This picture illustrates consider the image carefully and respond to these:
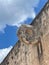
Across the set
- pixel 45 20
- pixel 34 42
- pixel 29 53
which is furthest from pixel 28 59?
pixel 45 20

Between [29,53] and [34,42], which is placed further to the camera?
[29,53]

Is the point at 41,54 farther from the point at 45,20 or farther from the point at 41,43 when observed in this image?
the point at 45,20

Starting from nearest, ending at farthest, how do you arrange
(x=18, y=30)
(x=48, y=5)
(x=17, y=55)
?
(x=48, y=5) < (x=18, y=30) < (x=17, y=55)

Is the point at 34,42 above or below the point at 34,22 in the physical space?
below

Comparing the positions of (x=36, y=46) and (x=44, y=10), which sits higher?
(x=44, y=10)

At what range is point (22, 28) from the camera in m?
8.58

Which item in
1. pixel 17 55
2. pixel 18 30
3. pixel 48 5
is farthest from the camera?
pixel 17 55

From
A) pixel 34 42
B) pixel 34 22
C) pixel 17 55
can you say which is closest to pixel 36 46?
pixel 34 42

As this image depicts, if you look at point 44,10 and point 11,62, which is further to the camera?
point 11,62

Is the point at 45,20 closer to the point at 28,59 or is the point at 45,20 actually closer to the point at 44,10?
the point at 44,10

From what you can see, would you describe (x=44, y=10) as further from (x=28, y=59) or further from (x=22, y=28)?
(x=28, y=59)

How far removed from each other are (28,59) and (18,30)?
3.06ft

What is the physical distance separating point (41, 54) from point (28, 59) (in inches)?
33.0

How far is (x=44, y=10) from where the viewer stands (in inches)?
326
